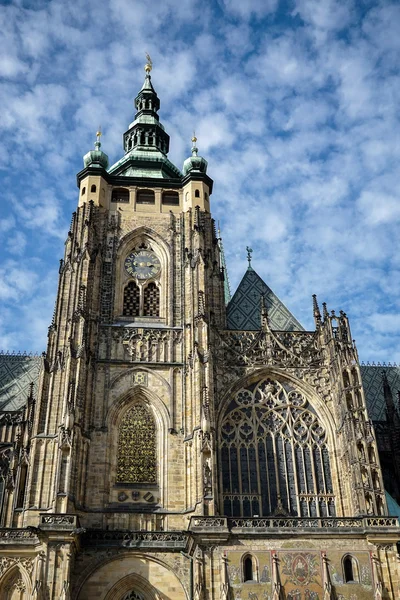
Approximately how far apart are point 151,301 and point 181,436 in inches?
268

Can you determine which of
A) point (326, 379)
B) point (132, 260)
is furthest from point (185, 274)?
point (326, 379)

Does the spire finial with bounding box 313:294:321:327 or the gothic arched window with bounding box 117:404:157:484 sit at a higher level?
the spire finial with bounding box 313:294:321:327

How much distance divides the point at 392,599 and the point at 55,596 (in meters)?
10.4

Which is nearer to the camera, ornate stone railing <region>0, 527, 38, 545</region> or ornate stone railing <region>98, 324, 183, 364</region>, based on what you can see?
ornate stone railing <region>0, 527, 38, 545</region>

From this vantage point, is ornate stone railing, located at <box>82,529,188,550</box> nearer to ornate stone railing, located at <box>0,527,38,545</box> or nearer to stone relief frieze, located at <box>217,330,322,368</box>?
ornate stone railing, located at <box>0,527,38,545</box>

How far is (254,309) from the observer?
30.7m

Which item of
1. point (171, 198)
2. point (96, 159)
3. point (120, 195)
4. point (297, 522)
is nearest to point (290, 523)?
point (297, 522)

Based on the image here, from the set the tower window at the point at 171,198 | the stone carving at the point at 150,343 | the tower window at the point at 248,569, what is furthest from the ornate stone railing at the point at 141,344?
the tower window at the point at 248,569

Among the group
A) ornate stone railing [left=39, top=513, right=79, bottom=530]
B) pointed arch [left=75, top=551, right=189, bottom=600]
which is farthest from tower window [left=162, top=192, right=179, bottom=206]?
pointed arch [left=75, top=551, right=189, bottom=600]

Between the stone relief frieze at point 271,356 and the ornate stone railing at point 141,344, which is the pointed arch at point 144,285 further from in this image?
the stone relief frieze at point 271,356

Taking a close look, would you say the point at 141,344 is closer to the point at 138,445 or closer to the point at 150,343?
the point at 150,343

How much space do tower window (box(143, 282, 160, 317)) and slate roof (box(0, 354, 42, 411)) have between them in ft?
21.6

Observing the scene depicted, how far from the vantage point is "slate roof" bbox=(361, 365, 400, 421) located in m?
32.8

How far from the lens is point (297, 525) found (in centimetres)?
2212
